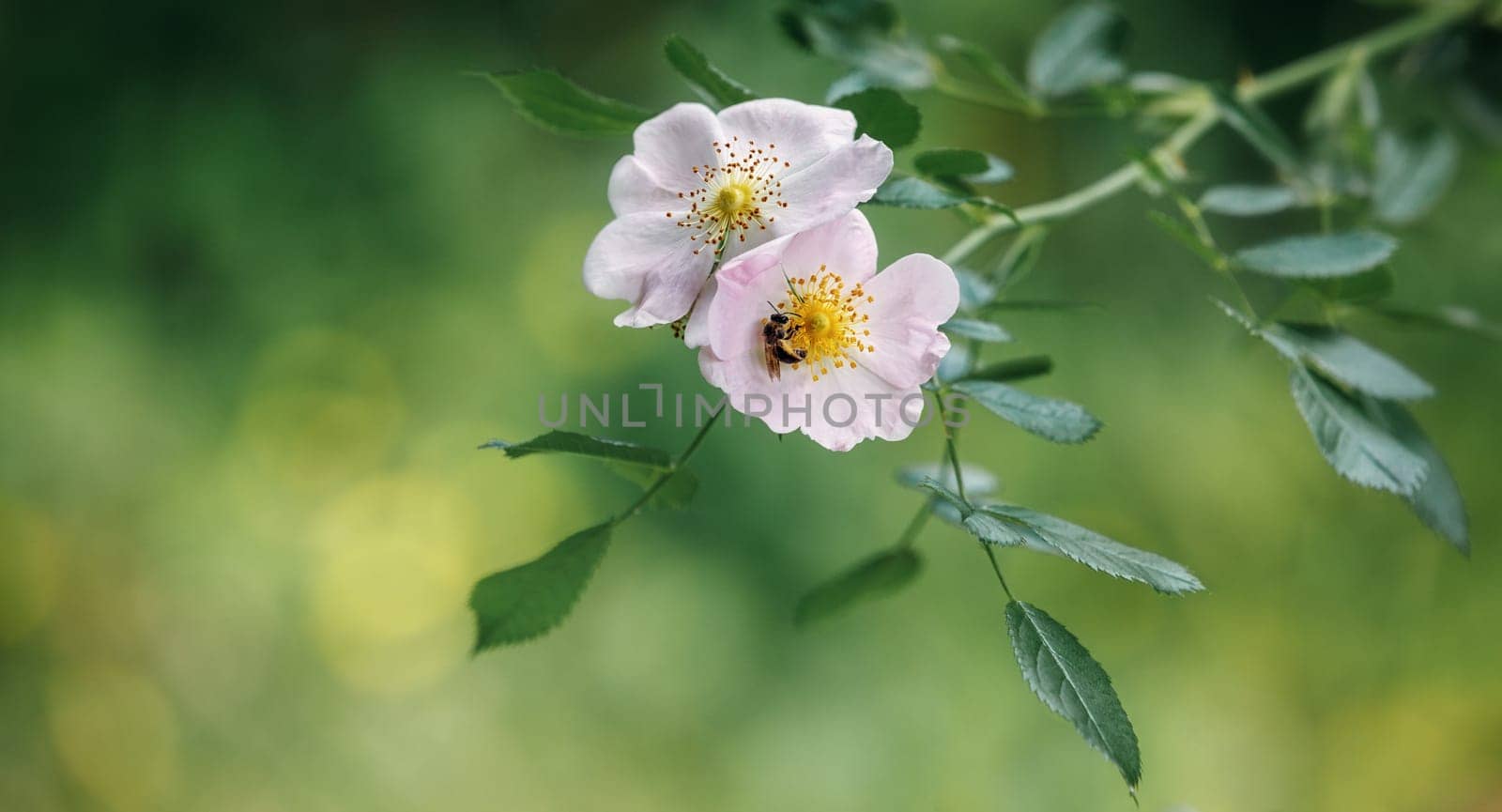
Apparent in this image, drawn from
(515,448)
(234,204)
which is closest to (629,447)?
(515,448)

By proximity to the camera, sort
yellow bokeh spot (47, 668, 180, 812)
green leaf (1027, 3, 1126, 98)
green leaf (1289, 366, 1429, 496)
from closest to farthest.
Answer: green leaf (1289, 366, 1429, 496), green leaf (1027, 3, 1126, 98), yellow bokeh spot (47, 668, 180, 812)

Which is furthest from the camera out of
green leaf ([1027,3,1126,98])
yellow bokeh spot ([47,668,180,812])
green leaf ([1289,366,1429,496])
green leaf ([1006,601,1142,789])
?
yellow bokeh spot ([47,668,180,812])

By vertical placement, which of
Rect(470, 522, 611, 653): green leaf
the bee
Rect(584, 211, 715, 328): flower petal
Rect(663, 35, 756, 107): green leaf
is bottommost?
Rect(470, 522, 611, 653): green leaf

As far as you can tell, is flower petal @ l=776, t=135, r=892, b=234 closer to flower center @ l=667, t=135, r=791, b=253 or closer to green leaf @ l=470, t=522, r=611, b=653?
flower center @ l=667, t=135, r=791, b=253

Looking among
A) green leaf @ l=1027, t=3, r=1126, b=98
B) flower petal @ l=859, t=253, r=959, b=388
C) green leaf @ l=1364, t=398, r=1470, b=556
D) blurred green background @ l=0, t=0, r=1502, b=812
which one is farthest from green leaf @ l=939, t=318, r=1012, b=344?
blurred green background @ l=0, t=0, r=1502, b=812

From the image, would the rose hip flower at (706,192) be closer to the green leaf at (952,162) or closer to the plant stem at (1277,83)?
the green leaf at (952,162)

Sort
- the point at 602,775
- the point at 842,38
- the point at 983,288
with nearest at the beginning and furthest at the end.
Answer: the point at 983,288 → the point at 842,38 → the point at 602,775

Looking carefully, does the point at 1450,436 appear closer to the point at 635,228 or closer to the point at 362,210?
the point at 635,228
